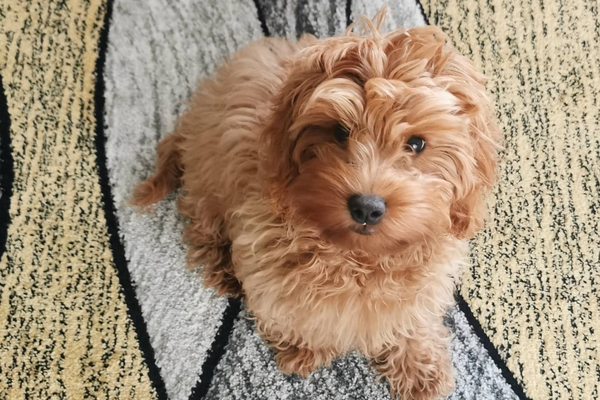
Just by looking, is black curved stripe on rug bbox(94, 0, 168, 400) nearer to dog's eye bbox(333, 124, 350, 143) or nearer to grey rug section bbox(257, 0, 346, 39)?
grey rug section bbox(257, 0, 346, 39)

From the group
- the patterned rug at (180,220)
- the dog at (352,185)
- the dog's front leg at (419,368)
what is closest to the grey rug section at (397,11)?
the patterned rug at (180,220)

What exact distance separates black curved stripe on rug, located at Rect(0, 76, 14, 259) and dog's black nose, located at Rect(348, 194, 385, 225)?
1322 mm

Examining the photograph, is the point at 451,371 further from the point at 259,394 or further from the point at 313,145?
the point at 313,145

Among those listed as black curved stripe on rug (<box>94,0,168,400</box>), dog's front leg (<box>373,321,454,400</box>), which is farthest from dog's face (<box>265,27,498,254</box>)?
black curved stripe on rug (<box>94,0,168,400</box>)

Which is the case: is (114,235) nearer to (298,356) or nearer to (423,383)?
(298,356)

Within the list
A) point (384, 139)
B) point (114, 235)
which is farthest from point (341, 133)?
point (114, 235)

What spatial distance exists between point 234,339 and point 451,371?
0.65m

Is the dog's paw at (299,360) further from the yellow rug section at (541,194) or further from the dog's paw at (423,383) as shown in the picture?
the yellow rug section at (541,194)

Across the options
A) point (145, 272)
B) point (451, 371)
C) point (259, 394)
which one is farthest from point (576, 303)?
point (145, 272)

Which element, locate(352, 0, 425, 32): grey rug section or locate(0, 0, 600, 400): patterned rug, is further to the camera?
locate(352, 0, 425, 32): grey rug section

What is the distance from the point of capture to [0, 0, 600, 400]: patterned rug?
1709mm

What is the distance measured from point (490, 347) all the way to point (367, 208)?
3.06ft

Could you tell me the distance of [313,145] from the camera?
117 centimetres

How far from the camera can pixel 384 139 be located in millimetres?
1087
